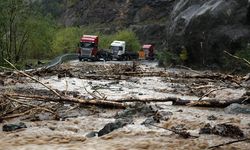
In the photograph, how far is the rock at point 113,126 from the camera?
9162mm

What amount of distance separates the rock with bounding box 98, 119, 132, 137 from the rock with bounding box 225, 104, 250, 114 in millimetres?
2906

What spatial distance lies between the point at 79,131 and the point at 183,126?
2.27 meters

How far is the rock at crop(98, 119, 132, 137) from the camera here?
30.1 feet

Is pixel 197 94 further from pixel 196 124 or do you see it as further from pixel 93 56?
pixel 93 56

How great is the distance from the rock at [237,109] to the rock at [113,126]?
2.91m

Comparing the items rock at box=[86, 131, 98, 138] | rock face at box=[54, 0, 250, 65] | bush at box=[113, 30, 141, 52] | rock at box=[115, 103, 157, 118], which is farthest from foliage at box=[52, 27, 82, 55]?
rock at box=[86, 131, 98, 138]

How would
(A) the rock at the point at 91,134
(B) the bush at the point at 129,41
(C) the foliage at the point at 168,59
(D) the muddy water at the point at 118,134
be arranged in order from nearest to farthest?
(D) the muddy water at the point at 118,134
(A) the rock at the point at 91,134
(C) the foliage at the point at 168,59
(B) the bush at the point at 129,41

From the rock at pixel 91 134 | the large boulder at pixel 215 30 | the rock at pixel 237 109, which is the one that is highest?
the large boulder at pixel 215 30

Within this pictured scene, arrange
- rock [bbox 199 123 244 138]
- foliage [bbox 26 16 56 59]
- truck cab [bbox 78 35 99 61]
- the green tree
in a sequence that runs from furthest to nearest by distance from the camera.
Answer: foliage [bbox 26 16 56 59] < truck cab [bbox 78 35 99 61] < the green tree < rock [bbox 199 123 244 138]

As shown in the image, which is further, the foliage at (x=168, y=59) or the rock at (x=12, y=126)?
the foliage at (x=168, y=59)

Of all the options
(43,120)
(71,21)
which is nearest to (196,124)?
(43,120)

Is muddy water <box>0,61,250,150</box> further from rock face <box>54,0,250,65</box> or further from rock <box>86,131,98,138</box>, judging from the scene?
rock face <box>54,0,250,65</box>

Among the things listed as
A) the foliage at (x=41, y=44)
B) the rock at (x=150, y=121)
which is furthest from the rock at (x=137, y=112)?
the foliage at (x=41, y=44)

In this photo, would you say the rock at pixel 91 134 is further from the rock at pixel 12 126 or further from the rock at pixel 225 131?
the rock at pixel 225 131
